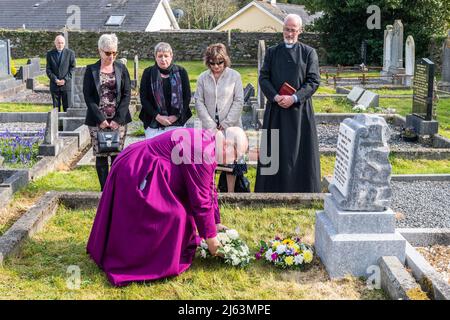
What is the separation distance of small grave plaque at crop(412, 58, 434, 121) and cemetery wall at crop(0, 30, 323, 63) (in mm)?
20944

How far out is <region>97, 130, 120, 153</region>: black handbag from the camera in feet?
22.7

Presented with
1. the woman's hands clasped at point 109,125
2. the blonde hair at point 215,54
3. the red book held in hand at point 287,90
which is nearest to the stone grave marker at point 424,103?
the red book held in hand at point 287,90

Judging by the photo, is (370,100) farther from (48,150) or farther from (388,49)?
(388,49)

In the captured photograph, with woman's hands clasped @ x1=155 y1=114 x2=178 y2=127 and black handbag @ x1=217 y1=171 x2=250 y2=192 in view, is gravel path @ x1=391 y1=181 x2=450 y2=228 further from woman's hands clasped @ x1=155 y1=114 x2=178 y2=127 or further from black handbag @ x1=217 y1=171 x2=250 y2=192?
woman's hands clasped @ x1=155 y1=114 x2=178 y2=127

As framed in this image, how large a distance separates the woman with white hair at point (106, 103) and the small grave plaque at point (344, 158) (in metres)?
2.80

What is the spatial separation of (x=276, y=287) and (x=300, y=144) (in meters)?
2.51

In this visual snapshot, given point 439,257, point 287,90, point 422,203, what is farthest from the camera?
point 422,203

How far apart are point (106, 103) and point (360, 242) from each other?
3488 mm

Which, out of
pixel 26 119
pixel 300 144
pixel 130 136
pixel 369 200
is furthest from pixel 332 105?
pixel 369 200

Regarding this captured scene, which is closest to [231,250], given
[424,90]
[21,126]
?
[424,90]

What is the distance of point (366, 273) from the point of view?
4.88 m

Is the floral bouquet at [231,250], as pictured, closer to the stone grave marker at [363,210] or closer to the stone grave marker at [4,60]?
the stone grave marker at [363,210]

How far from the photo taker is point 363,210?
192 inches
